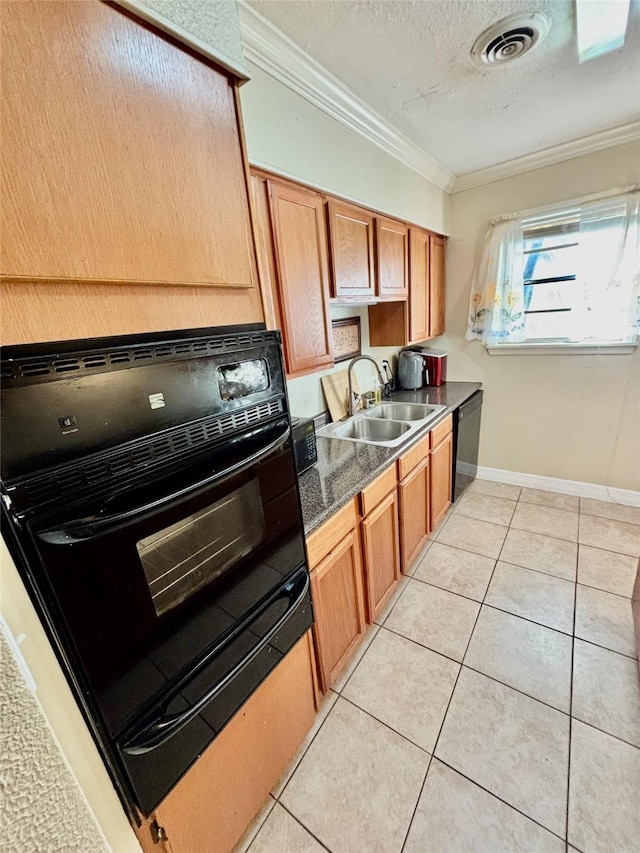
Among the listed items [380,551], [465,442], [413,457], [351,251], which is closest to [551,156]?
[351,251]

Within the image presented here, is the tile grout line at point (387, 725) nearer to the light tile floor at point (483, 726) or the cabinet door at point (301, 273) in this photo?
the light tile floor at point (483, 726)

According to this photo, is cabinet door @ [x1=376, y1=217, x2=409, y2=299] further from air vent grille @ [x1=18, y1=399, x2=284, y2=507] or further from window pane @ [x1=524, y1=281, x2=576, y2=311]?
air vent grille @ [x1=18, y1=399, x2=284, y2=507]

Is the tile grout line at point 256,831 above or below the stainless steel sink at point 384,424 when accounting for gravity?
below

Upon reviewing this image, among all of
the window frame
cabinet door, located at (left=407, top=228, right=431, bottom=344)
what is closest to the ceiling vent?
cabinet door, located at (left=407, top=228, right=431, bottom=344)

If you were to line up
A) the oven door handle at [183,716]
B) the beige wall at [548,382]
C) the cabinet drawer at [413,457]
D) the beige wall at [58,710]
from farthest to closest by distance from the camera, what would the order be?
1. the beige wall at [548,382]
2. the cabinet drawer at [413,457]
3. the oven door handle at [183,716]
4. the beige wall at [58,710]

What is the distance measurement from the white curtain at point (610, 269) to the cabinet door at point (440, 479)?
1282 mm

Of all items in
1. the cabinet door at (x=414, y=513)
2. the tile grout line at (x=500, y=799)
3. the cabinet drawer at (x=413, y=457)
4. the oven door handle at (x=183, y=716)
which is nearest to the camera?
the oven door handle at (x=183, y=716)

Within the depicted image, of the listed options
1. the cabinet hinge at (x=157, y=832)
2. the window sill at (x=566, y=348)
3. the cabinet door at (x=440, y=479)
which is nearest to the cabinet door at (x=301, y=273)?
the cabinet door at (x=440, y=479)

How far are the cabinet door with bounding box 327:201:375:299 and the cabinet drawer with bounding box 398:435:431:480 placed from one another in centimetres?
88

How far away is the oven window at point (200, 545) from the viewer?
720mm

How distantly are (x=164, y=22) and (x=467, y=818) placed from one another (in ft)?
7.26

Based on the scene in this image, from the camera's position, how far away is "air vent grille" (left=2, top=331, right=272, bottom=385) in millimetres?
517

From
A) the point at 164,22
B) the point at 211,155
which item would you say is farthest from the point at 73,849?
the point at 164,22

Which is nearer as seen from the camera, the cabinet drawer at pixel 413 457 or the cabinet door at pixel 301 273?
the cabinet door at pixel 301 273
